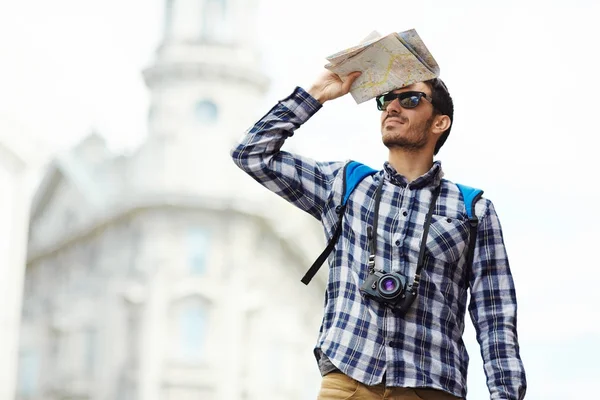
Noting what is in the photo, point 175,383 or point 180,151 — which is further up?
point 180,151

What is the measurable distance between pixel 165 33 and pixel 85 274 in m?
4.05

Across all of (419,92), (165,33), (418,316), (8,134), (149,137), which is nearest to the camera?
(418,316)

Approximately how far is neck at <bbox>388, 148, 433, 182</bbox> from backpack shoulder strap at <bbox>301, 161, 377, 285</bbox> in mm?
56

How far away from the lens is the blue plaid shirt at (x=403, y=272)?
2059mm

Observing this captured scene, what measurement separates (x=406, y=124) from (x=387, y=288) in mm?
387

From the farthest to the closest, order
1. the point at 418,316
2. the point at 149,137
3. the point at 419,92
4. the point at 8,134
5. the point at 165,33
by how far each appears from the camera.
A: the point at 149,137, the point at 165,33, the point at 8,134, the point at 419,92, the point at 418,316

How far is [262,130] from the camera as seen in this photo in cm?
227

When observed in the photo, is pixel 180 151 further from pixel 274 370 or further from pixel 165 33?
pixel 274 370

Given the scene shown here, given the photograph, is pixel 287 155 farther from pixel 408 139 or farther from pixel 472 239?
pixel 472 239

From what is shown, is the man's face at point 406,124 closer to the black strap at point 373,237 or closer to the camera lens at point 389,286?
the black strap at point 373,237

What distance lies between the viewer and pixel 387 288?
2.04 metres

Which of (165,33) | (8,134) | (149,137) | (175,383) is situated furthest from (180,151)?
(8,134)

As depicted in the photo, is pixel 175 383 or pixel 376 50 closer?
pixel 376 50

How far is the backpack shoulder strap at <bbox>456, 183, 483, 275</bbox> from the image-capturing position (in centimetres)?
218
